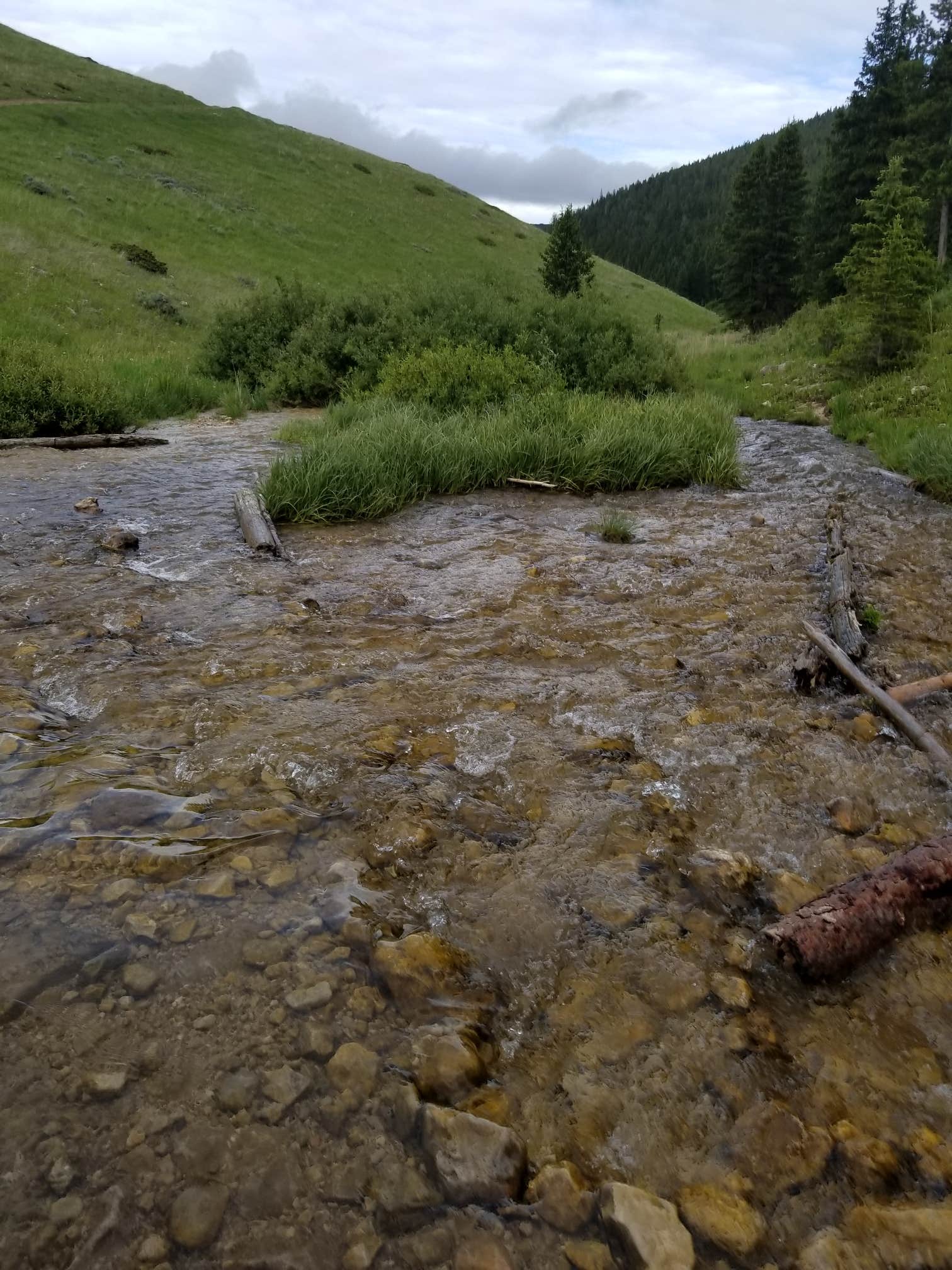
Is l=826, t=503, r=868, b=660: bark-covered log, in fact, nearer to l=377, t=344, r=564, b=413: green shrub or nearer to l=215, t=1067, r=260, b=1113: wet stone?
l=215, t=1067, r=260, b=1113: wet stone

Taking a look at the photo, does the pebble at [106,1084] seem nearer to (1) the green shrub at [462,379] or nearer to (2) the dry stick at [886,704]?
(2) the dry stick at [886,704]

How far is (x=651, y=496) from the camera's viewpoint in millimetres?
10180

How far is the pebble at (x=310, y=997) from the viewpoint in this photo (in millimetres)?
2346

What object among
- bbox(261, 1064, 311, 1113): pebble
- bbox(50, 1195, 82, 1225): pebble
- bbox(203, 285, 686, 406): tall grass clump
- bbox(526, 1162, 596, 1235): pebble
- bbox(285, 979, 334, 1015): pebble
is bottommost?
bbox(526, 1162, 596, 1235): pebble

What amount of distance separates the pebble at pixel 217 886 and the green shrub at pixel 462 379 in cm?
1074

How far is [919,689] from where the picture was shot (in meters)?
4.34

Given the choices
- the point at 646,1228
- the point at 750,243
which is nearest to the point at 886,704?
the point at 646,1228

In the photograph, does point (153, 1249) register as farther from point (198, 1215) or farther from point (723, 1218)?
point (723, 1218)

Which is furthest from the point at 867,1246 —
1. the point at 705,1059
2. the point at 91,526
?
the point at 91,526

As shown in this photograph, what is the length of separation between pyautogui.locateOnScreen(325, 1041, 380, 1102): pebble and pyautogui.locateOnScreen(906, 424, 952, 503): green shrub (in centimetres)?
1012

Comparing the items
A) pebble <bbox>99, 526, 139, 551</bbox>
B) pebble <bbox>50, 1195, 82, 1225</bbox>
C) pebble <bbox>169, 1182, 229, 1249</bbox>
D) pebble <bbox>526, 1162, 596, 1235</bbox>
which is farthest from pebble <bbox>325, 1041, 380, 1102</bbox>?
pebble <bbox>99, 526, 139, 551</bbox>

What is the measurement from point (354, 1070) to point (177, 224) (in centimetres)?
4465

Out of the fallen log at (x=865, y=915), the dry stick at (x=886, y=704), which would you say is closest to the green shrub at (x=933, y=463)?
the dry stick at (x=886, y=704)

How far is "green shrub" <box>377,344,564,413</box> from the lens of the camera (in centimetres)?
1289
